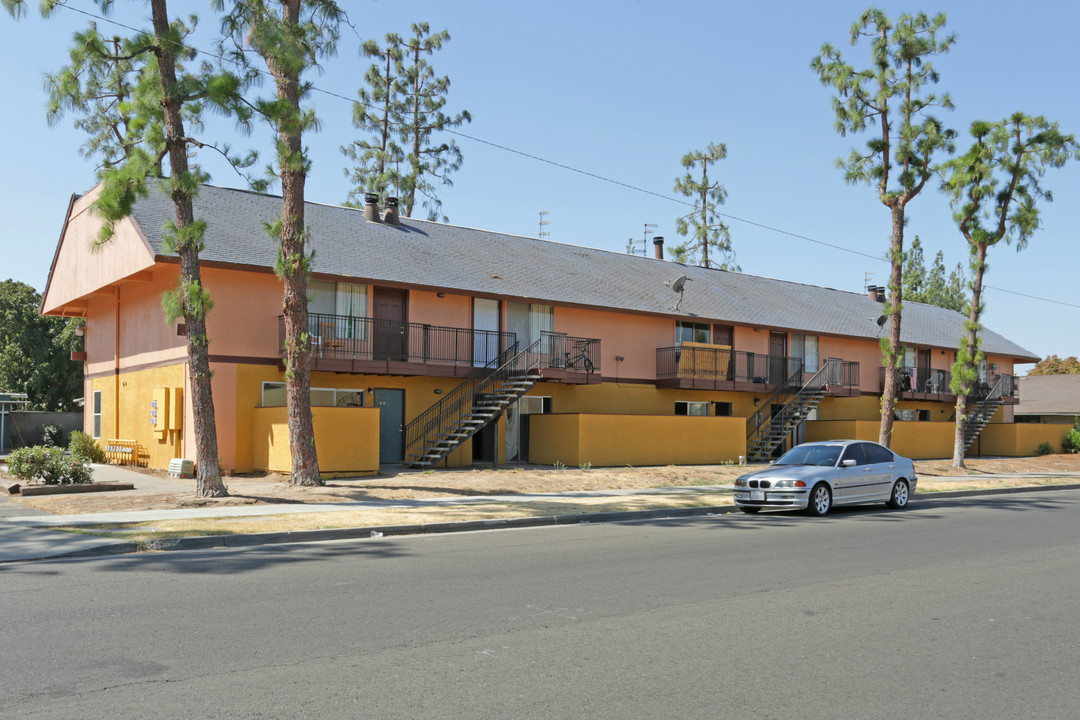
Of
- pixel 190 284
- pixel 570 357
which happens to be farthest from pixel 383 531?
pixel 570 357

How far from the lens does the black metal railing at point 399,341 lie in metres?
24.7

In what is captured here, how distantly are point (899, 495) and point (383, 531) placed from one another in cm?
1100

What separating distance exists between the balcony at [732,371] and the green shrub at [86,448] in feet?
61.3

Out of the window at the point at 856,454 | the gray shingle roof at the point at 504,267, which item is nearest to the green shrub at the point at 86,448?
the gray shingle roof at the point at 504,267

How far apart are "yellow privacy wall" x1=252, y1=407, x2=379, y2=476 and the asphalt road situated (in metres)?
10.5

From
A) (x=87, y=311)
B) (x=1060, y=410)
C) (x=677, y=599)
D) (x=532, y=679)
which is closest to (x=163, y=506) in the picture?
(x=677, y=599)

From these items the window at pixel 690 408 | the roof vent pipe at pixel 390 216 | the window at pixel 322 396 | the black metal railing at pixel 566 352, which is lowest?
the window at pixel 690 408

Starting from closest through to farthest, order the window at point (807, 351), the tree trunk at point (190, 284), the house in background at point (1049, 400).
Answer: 1. the tree trunk at point (190, 284)
2. the window at point (807, 351)
3. the house in background at point (1049, 400)

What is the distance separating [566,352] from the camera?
95.7 ft

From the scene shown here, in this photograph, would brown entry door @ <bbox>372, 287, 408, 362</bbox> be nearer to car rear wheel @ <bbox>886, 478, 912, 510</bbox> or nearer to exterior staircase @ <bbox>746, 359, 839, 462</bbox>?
car rear wheel @ <bbox>886, 478, 912, 510</bbox>

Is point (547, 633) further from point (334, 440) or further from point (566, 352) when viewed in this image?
point (566, 352)

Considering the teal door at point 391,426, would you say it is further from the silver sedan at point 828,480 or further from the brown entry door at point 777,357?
the brown entry door at point 777,357

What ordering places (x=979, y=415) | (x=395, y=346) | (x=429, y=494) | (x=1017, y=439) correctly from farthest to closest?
(x=1017, y=439) < (x=979, y=415) < (x=395, y=346) < (x=429, y=494)

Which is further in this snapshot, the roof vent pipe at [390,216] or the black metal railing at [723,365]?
the black metal railing at [723,365]
